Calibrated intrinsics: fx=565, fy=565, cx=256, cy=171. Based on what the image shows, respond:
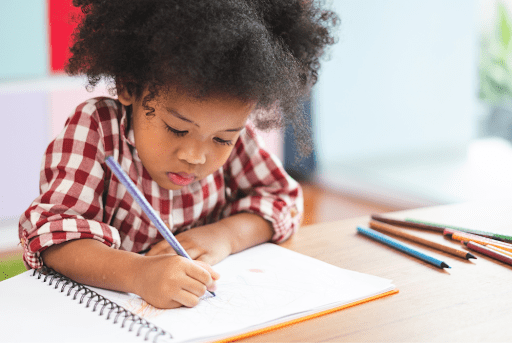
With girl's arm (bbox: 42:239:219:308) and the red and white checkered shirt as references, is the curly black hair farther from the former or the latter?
girl's arm (bbox: 42:239:219:308)

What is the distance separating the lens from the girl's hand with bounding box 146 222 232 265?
2.32ft

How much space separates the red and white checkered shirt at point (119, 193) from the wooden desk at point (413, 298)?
0.10m

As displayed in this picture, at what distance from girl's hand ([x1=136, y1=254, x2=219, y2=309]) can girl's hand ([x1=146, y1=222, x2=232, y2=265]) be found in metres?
0.11

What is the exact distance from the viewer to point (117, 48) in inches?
26.7

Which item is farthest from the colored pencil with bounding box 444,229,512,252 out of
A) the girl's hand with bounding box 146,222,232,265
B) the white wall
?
the white wall

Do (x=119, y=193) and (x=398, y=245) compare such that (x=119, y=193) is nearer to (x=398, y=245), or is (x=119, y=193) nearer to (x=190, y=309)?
(x=190, y=309)

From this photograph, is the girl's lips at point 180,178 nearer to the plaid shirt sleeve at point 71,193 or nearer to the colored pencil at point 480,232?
the plaid shirt sleeve at point 71,193

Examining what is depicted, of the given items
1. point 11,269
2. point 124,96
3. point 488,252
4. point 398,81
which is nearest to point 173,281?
point 124,96

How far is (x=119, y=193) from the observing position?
0.77 meters

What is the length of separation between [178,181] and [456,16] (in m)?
1.85

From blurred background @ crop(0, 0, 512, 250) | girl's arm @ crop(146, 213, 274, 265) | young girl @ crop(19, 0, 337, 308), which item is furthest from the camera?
blurred background @ crop(0, 0, 512, 250)

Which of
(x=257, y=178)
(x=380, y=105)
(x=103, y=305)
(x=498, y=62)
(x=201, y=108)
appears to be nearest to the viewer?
(x=103, y=305)

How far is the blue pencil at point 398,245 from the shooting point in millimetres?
677

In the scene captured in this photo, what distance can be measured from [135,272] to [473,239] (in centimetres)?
45
